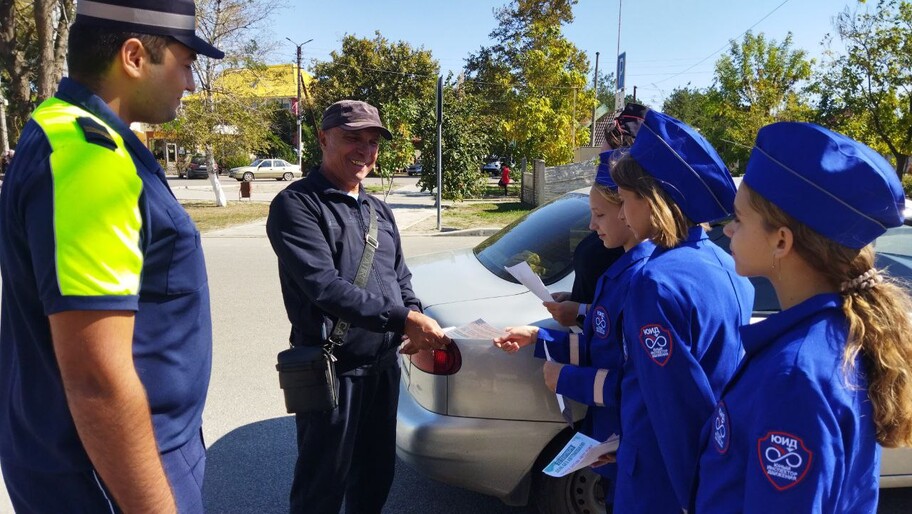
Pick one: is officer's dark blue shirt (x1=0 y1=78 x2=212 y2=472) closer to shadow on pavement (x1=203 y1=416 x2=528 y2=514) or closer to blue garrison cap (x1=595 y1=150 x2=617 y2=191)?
blue garrison cap (x1=595 y1=150 x2=617 y2=191)

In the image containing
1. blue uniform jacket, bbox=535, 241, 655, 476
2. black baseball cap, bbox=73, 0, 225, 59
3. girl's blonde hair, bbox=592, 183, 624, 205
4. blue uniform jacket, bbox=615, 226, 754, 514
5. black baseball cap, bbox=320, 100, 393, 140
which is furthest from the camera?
black baseball cap, bbox=320, 100, 393, 140

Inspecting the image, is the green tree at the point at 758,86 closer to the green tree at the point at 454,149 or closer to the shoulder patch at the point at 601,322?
the green tree at the point at 454,149

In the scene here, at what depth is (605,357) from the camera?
6.53 feet

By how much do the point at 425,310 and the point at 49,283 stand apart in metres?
1.89

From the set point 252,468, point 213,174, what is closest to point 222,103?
point 213,174

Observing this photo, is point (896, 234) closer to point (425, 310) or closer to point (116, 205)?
point (425, 310)

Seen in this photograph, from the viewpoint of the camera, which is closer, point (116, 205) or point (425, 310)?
point (116, 205)

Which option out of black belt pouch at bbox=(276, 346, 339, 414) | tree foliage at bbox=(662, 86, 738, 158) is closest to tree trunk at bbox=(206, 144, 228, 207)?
tree foliage at bbox=(662, 86, 738, 158)

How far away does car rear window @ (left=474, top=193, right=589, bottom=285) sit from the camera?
10.3 ft

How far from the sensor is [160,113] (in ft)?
4.75

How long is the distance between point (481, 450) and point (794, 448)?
1.63 metres

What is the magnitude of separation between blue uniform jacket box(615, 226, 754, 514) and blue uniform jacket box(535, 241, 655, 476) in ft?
0.38

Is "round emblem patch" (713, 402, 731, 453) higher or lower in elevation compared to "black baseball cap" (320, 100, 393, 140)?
lower

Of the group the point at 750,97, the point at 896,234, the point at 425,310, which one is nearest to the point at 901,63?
the point at 750,97
